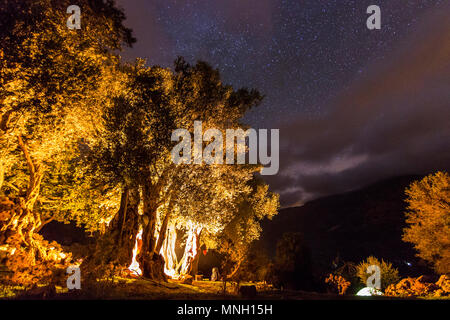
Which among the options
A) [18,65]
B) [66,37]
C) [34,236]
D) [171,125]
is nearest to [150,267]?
[34,236]

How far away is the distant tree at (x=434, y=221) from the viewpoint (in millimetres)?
32812

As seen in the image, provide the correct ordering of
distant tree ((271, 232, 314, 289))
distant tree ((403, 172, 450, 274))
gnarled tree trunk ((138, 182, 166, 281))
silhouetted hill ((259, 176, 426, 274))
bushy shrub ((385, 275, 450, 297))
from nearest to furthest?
1. bushy shrub ((385, 275, 450, 297))
2. gnarled tree trunk ((138, 182, 166, 281))
3. distant tree ((271, 232, 314, 289))
4. distant tree ((403, 172, 450, 274))
5. silhouetted hill ((259, 176, 426, 274))

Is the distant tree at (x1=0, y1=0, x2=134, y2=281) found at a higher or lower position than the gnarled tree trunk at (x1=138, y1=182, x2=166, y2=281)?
higher

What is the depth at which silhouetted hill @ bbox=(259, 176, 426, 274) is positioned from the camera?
353 ft

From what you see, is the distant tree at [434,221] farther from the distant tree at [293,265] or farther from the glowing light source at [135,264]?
the glowing light source at [135,264]

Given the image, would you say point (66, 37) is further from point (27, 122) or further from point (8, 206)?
point (8, 206)

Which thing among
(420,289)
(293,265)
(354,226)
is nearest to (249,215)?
(293,265)

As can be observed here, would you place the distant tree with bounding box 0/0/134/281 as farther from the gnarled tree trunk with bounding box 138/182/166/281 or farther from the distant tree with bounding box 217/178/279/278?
the distant tree with bounding box 217/178/279/278

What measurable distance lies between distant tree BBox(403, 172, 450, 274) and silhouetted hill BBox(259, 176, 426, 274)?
151ft

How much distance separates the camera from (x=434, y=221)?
3441cm

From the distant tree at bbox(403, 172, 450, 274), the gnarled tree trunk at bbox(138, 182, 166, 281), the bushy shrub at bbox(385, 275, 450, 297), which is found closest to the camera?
the bushy shrub at bbox(385, 275, 450, 297)

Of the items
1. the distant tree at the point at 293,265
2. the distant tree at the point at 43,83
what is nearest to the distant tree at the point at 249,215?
the distant tree at the point at 293,265

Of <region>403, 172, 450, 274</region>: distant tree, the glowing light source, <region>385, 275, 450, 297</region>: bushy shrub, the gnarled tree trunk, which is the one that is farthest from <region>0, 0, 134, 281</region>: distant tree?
<region>403, 172, 450, 274</region>: distant tree

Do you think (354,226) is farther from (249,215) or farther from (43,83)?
(43,83)
